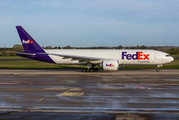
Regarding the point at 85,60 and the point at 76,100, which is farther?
the point at 85,60

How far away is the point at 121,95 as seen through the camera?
14648mm

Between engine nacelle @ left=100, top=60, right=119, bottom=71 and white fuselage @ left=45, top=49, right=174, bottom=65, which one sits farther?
white fuselage @ left=45, top=49, right=174, bottom=65

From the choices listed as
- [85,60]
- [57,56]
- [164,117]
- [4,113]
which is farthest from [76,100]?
[57,56]

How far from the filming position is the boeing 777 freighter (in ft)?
102

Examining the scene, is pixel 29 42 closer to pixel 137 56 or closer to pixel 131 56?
pixel 131 56

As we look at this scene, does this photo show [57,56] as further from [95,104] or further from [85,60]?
[95,104]

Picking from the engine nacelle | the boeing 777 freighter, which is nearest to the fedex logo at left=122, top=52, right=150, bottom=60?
the boeing 777 freighter

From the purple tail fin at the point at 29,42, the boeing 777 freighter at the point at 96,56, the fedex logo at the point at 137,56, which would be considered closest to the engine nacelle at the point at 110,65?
the boeing 777 freighter at the point at 96,56

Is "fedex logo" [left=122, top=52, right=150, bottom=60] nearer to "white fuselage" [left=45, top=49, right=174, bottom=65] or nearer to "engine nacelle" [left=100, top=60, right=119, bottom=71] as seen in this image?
"white fuselage" [left=45, top=49, right=174, bottom=65]

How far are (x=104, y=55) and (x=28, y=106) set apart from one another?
71.3 feet

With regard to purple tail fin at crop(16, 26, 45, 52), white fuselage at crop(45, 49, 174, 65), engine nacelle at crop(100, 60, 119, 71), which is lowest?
engine nacelle at crop(100, 60, 119, 71)

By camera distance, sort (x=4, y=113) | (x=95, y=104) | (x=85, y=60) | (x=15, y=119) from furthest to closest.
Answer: (x=85, y=60)
(x=95, y=104)
(x=4, y=113)
(x=15, y=119)

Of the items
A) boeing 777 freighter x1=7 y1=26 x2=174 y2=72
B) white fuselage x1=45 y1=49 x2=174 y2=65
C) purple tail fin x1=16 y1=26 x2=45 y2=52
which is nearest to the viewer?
boeing 777 freighter x1=7 y1=26 x2=174 y2=72

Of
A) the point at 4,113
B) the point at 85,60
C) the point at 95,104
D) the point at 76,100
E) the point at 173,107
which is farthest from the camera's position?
the point at 85,60
